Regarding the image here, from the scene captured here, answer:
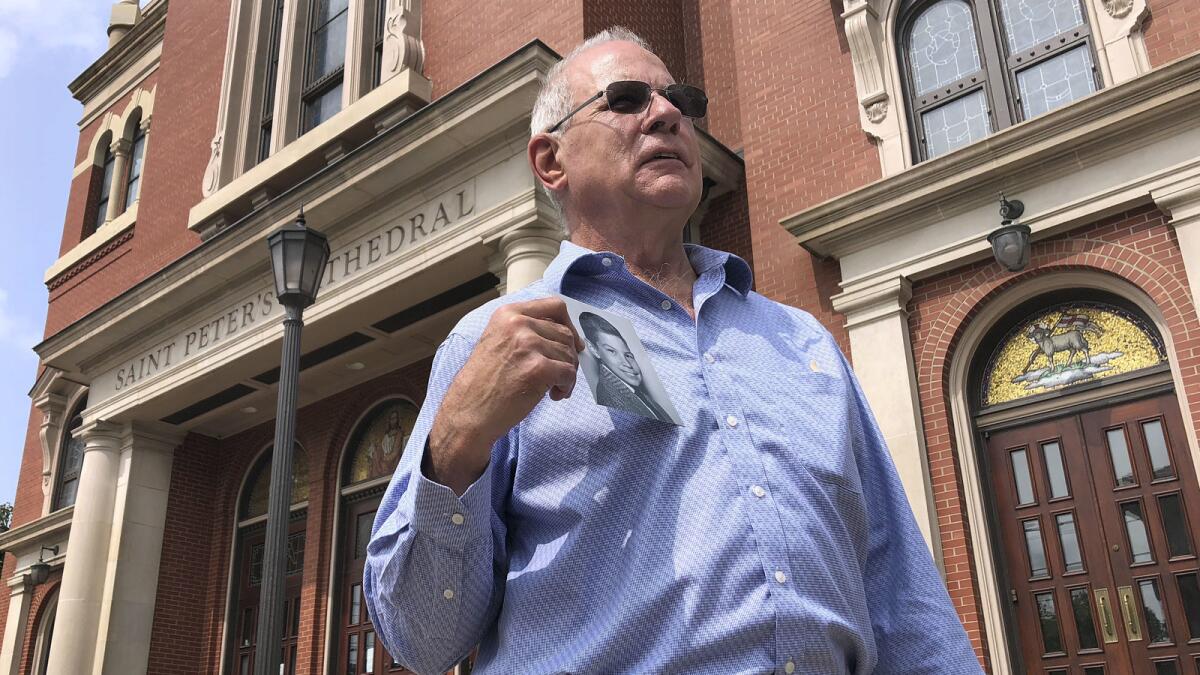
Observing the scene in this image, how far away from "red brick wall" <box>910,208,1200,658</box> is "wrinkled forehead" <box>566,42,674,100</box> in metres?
5.86

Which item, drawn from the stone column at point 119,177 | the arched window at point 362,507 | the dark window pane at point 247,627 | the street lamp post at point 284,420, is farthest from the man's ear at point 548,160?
the stone column at point 119,177

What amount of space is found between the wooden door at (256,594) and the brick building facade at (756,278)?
5 cm

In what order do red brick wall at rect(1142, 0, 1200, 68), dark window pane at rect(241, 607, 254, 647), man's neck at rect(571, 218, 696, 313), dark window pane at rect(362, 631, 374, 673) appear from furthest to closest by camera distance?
dark window pane at rect(241, 607, 254, 647)
dark window pane at rect(362, 631, 374, 673)
red brick wall at rect(1142, 0, 1200, 68)
man's neck at rect(571, 218, 696, 313)

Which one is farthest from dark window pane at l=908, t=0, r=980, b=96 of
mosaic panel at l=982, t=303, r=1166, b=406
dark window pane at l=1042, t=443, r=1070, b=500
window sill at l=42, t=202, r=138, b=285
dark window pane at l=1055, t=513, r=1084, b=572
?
window sill at l=42, t=202, r=138, b=285

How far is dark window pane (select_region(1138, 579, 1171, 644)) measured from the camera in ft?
21.5

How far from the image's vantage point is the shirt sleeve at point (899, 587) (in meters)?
1.73

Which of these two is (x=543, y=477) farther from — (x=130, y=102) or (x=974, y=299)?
(x=130, y=102)

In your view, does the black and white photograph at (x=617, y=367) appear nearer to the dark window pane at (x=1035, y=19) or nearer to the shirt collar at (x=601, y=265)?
the shirt collar at (x=601, y=265)

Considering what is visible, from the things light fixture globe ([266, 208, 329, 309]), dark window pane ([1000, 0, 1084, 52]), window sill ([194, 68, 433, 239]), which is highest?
window sill ([194, 68, 433, 239])

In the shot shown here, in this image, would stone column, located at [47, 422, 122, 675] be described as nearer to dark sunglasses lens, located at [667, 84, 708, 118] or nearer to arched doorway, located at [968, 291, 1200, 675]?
arched doorway, located at [968, 291, 1200, 675]

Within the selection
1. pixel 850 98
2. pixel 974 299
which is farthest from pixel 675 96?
pixel 850 98

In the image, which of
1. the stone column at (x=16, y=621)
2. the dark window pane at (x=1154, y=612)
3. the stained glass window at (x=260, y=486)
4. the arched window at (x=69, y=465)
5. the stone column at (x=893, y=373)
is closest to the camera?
the dark window pane at (x=1154, y=612)

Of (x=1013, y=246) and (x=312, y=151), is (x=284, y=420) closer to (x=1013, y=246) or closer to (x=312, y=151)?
(x=1013, y=246)

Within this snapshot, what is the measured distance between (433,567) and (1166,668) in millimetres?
6566
